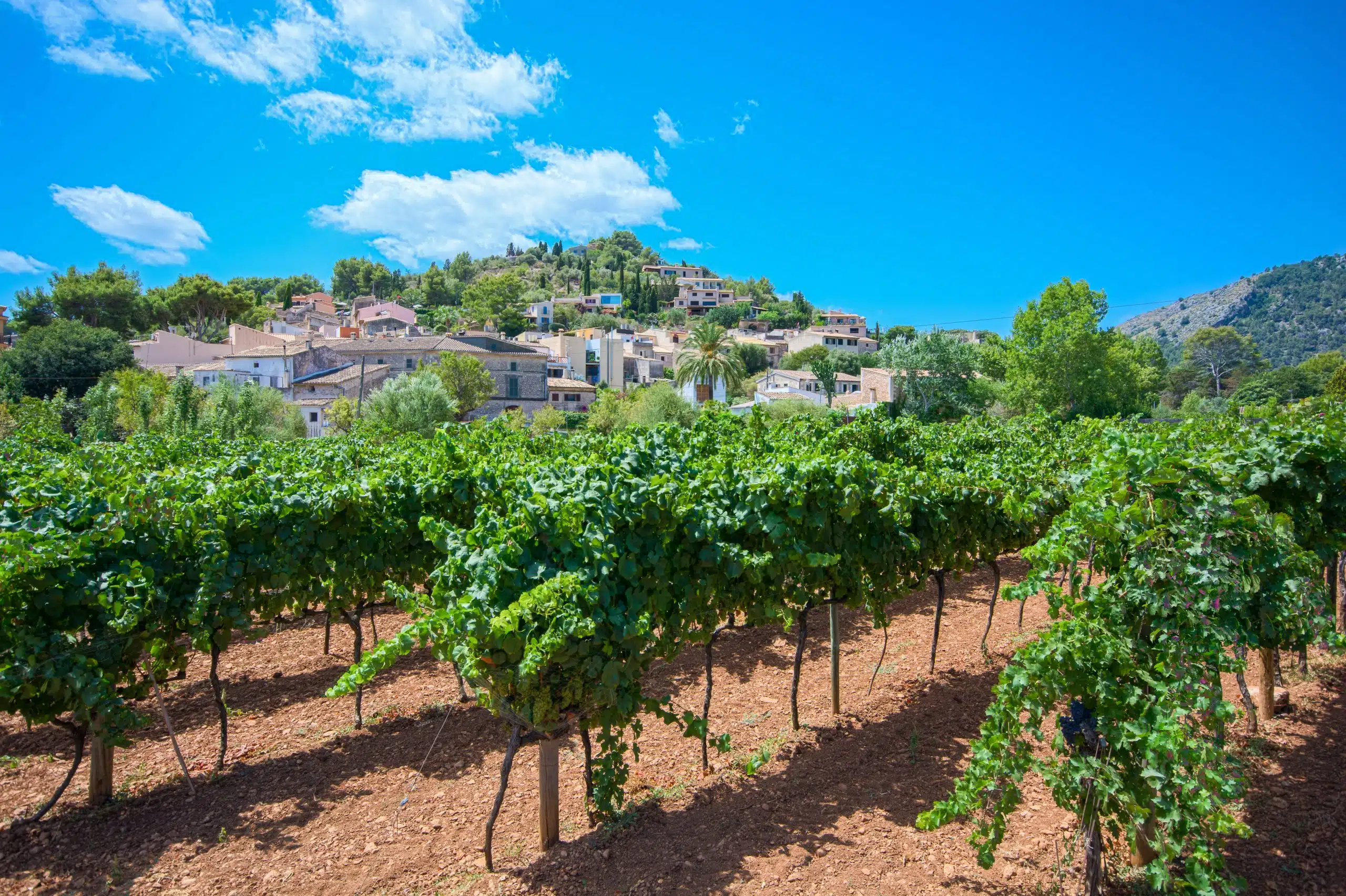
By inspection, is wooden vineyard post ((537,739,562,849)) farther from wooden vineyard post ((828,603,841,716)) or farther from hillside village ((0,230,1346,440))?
hillside village ((0,230,1346,440))

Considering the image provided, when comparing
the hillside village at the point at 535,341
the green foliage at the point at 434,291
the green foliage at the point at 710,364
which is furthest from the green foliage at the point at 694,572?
the green foliage at the point at 434,291

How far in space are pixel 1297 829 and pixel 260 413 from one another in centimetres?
3873

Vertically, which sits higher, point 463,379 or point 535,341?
point 535,341

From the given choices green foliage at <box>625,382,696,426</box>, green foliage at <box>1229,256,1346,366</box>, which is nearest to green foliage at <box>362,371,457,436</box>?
green foliage at <box>625,382,696,426</box>

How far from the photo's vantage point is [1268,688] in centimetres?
696

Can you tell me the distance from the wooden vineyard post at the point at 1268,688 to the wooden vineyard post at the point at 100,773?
32.1 ft

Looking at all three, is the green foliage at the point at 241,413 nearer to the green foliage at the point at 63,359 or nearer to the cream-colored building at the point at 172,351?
the green foliage at the point at 63,359

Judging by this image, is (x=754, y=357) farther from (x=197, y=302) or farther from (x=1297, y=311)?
(x=1297, y=311)

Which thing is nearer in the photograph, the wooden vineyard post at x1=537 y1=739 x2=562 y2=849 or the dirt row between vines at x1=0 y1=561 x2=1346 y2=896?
the dirt row between vines at x1=0 y1=561 x2=1346 y2=896

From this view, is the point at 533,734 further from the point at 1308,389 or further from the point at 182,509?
the point at 1308,389

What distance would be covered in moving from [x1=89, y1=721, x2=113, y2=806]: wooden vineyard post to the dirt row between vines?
135mm

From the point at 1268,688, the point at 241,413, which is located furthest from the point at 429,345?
the point at 1268,688

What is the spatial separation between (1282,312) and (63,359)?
174m

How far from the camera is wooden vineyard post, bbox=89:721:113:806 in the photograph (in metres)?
5.75
